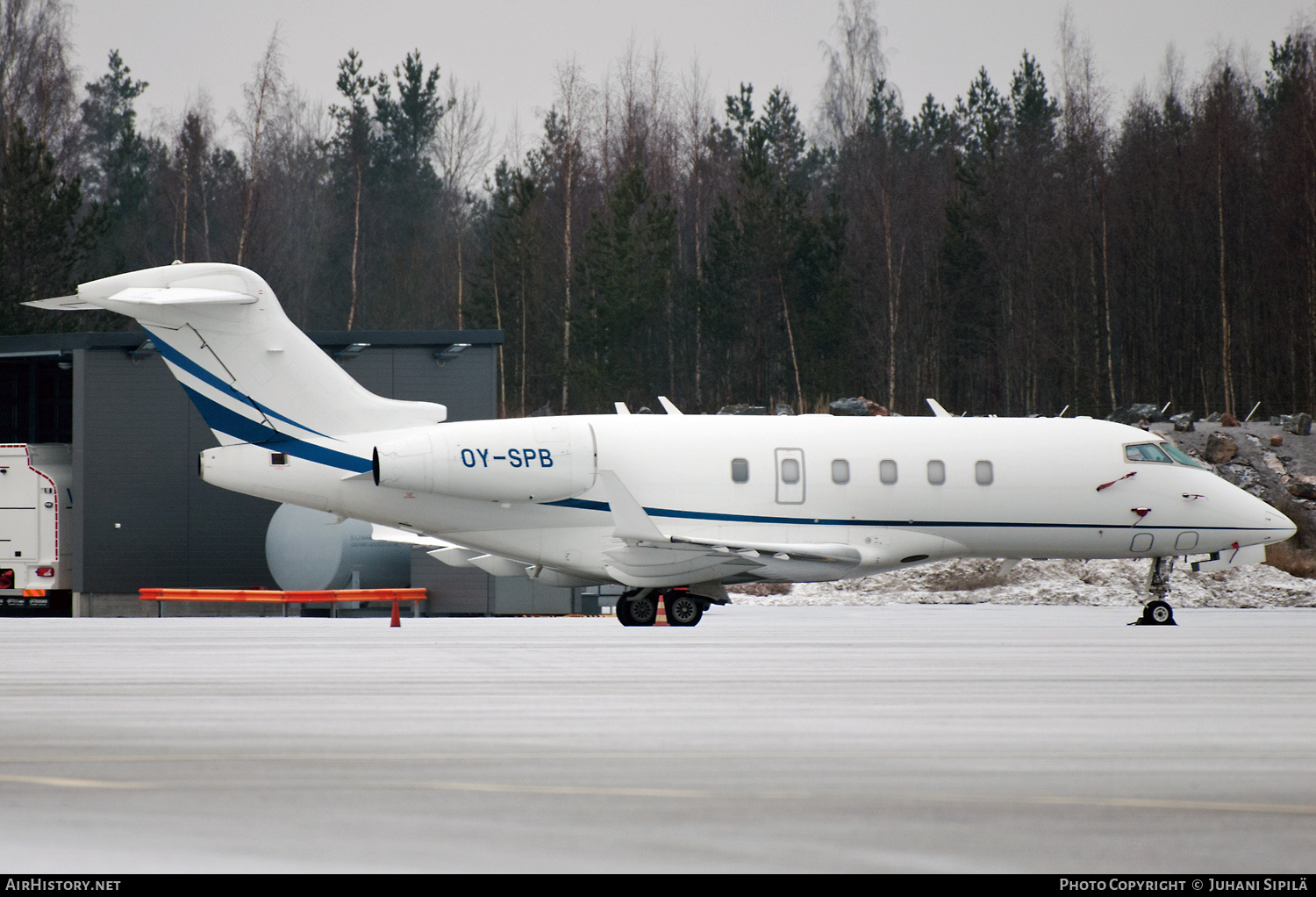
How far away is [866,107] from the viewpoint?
187 ft

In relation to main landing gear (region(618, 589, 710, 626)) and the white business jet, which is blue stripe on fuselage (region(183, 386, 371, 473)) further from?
main landing gear (region(618, 589, 710, 626))

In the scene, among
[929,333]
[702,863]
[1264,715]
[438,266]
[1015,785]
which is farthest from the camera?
[438,266]

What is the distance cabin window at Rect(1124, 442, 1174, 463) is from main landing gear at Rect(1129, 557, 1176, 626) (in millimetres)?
1496

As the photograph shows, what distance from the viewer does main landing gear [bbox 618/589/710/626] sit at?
19.8 meters

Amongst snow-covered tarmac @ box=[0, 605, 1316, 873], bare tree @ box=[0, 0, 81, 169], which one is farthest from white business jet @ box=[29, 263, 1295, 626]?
bare tree @ box=[0, 0, 81, 169]

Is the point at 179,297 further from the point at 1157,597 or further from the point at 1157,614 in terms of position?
the point at 1157,597

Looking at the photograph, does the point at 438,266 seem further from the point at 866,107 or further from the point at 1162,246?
the point at 1162,246

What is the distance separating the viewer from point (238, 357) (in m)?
19.2

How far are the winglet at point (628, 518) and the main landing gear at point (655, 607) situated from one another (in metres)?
1.46

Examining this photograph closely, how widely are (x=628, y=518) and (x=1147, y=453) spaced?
8187 mm

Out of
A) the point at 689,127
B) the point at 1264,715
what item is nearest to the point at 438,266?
the point at 689,127

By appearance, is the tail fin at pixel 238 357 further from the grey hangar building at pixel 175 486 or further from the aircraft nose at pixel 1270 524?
the aircraft nose at pixel 1270 524

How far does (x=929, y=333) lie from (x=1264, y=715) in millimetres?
43026

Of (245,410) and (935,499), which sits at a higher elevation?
(245,410)
